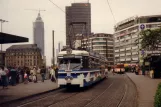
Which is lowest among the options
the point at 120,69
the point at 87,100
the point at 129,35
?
the point at 120,69

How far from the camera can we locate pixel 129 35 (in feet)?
533

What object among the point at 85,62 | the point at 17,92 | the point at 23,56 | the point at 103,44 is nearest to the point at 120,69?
the point at 85,62

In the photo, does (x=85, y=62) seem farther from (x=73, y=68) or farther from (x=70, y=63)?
(x=73, y=68)

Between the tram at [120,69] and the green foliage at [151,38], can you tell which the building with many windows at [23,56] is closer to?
the tram at [120,69]

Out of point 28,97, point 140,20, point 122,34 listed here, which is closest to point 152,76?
point 28,97

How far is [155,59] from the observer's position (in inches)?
1677

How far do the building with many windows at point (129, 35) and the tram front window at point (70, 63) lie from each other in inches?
4626

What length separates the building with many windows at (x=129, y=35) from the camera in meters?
143

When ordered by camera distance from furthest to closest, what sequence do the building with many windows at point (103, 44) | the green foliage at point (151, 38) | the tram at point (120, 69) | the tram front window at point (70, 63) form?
the building with many windows at point (103, 44) < the tram at point (120, 69) < the green foliage at point (151, 38) < the tram front window at point (70, 63)

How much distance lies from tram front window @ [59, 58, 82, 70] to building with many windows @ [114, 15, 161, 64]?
117 meters

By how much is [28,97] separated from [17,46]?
16875 centimetres

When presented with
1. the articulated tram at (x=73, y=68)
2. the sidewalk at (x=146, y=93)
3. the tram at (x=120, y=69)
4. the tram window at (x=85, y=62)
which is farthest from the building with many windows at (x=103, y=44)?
the articulated tram at (x=73, y=68)

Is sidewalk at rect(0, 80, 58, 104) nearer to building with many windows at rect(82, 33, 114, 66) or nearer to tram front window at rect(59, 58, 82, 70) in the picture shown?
tram front window at rect(59, 58, 82, 70)

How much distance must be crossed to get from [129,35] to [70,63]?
141m
